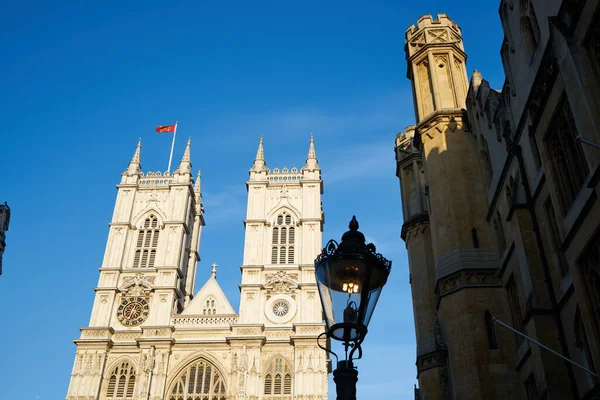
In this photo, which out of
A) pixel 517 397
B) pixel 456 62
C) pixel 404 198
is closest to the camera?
pixel 517 397

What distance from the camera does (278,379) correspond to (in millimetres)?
39656

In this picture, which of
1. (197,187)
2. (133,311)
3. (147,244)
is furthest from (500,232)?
(197,187)

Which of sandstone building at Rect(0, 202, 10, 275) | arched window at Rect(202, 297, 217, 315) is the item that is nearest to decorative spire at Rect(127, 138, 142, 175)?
arched window at Rect(202, 297, 217, 315)

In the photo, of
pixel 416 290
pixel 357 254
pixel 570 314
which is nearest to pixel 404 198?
pixel 416 290

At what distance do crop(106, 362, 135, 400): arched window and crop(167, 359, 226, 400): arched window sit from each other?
269 centimetres

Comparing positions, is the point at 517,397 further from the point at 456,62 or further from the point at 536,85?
the point at 456,62

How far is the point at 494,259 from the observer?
1703 centimetres

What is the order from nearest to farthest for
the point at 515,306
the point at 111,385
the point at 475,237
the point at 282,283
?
1. the point at 515,306
2. the point at 475,237
3. the point at 111,385
4. the point at 282,283

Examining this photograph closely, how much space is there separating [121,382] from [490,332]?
3098cm

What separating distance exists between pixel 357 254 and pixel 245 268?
37.0 metres

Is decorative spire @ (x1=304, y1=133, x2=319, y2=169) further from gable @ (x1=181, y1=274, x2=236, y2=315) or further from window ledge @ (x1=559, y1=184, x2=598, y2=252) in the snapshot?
window ledge @ (x1=559, y1=184, x2=598, y2=252)

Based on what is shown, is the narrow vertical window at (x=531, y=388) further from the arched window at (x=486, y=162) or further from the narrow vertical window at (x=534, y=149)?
the arched window at (x=486, y=162)

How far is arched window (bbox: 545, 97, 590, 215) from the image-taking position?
11.6 m

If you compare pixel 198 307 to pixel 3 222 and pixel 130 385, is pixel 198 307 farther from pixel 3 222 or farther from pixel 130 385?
pixel 3 222
